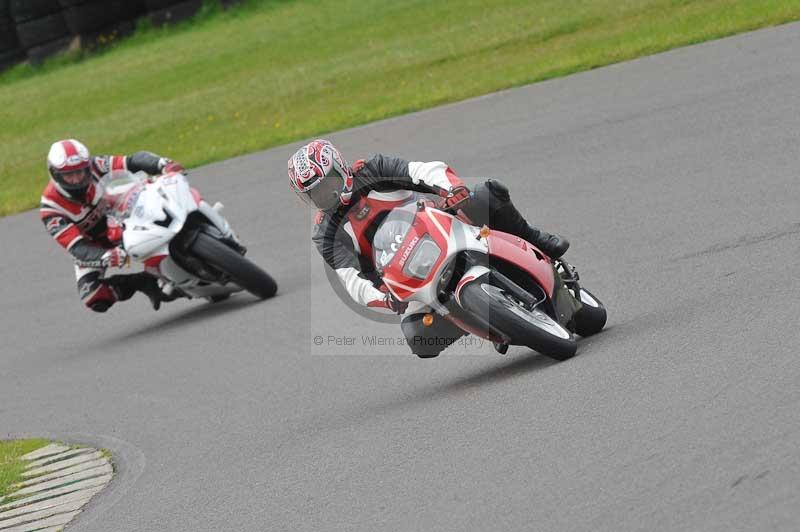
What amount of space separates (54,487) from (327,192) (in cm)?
230

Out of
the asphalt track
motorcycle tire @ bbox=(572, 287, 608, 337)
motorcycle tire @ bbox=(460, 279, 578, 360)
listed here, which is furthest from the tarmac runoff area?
motorcycle tire @ bbox=(572, 287, 608, 337)

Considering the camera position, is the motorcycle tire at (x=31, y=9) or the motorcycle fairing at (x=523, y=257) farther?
the motorcycle tire at (x=31, y=9)

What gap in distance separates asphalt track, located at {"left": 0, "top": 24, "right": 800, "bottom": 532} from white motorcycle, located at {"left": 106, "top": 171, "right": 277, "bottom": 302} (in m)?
0.35

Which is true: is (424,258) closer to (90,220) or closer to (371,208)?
(371,208)

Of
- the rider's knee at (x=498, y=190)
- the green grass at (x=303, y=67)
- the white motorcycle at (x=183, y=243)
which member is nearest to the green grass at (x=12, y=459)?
the white motorcycle at (x=183, y=243)

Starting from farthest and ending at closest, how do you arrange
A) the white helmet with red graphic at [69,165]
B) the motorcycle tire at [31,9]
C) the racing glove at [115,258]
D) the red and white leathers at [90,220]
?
the motorcycle tire at [31,9], the red and white leathers at [90,220], the racing glove at [115,258], the white helmet with red graphic at [69,165]

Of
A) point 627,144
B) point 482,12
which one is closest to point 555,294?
point 627,144

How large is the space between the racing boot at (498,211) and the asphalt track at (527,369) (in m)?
0.71

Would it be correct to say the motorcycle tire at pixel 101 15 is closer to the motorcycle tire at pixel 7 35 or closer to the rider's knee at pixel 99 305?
the motorcycle tire at pixel 7 35

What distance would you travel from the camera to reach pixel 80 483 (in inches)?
297

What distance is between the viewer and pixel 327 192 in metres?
7.39

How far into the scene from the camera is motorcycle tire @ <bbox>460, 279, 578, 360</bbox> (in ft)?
22.4

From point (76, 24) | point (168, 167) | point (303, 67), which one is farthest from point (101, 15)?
point (168, 167)

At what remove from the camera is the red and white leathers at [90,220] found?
38.3 feet
